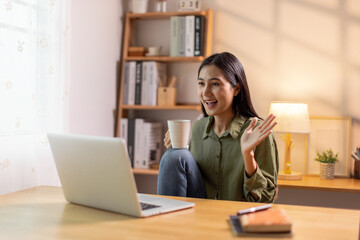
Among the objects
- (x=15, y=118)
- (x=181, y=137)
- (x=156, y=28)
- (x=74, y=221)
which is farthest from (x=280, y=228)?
(x=156, y=28)

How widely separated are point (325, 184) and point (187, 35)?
4.23ft

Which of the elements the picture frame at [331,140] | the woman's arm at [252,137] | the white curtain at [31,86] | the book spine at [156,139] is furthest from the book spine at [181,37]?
the woman's arm at [252,137]

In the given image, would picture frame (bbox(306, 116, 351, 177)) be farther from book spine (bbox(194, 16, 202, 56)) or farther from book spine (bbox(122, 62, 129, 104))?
book spine (bbox(122, 62, 129, 104))

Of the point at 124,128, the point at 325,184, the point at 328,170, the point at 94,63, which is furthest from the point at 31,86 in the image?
the point at 328,170

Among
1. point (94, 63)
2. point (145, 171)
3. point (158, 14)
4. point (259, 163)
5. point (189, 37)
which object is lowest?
point (145, 171)

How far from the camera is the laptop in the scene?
4.09ft

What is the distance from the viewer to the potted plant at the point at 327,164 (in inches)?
114

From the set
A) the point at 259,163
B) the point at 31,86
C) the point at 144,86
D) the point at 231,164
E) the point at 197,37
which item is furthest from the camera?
the point at 144,86

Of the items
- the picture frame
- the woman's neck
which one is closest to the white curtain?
the woman's neck

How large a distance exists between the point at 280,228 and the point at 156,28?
2.46 metres

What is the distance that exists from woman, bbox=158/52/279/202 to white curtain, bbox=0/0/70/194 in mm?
696

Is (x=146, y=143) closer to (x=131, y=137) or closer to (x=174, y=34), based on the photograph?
(x=131, y=137)

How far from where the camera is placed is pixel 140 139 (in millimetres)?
3215

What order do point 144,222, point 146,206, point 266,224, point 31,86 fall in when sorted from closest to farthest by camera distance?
point 266,224 → point 144,222 → point 146,206 → point 31,86
